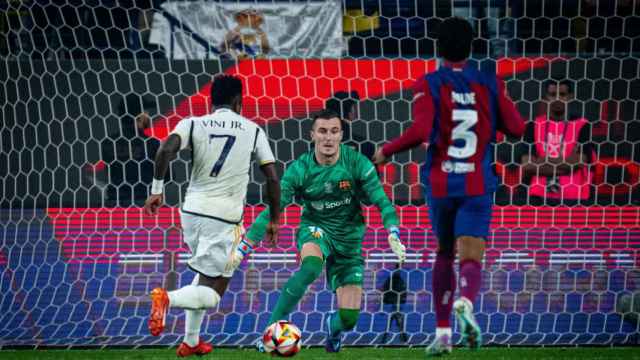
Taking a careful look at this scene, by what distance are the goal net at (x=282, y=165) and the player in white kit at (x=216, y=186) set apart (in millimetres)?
1545

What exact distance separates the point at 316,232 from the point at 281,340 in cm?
85

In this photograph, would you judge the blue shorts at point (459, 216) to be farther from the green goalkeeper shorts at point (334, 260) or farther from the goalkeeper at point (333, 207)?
the green goalkeeper shorts at point (334, 260)

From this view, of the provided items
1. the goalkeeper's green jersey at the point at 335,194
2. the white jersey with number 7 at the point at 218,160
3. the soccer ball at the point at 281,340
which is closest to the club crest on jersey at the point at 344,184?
the goalkeeper's green jersey at the point at 335,194

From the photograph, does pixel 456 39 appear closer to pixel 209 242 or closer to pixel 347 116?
pixel 209 242

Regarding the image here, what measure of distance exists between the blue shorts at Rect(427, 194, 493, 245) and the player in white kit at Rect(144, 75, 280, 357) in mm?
1271

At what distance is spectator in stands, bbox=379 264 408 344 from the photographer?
6.98 metres

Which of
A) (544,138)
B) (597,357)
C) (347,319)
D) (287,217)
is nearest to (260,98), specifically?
(287,217)

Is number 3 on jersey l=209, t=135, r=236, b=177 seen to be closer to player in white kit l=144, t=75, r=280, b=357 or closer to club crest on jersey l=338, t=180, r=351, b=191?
player in white kit l=144, t=75, r=280, b=357

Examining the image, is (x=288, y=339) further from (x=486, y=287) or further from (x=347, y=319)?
(x=486, y=287)

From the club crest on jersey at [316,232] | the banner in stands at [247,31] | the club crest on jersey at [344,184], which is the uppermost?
the banner in stands at [247,31]

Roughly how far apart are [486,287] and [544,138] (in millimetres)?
1372

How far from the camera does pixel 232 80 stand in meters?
5.52

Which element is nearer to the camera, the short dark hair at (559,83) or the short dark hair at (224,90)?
the short dark hair at (224,90)

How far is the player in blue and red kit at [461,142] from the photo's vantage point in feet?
14.8
